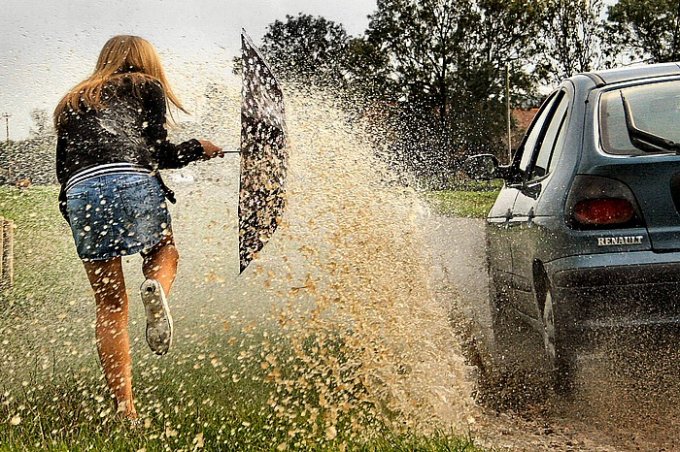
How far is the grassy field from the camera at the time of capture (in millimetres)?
3752

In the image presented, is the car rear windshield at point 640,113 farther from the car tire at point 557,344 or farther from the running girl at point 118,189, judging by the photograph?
the running girl at point 118,189

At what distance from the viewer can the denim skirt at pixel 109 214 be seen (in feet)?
13.3

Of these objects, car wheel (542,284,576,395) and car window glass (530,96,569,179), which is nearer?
car wheel (542,284,576,395)

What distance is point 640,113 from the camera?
162 inches

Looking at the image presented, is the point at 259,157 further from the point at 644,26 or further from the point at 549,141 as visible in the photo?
the point at 644,26

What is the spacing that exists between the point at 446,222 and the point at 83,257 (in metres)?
12.4

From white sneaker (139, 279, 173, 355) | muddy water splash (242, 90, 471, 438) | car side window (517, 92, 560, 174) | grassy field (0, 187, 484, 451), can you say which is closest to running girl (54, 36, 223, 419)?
white sneaker (139, 279, 173, 355)

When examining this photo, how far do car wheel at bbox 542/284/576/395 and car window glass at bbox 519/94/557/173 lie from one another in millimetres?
1149

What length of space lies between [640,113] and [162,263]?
7.39 ft

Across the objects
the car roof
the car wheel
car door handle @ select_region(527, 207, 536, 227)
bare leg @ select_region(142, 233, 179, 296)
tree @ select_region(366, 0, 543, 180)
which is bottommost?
the car wheel

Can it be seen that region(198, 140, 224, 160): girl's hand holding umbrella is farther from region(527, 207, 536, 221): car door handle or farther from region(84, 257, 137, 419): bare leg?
region(527, 207, 536, 221): car door handle

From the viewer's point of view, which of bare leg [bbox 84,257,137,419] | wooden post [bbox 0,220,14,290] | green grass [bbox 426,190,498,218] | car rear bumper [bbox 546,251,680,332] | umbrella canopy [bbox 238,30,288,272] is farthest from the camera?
green grass [bbox 426,190,498,218]

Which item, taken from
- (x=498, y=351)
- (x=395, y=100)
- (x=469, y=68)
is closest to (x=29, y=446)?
(x=498, y=351)

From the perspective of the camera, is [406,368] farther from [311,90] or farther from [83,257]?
[311,90]
